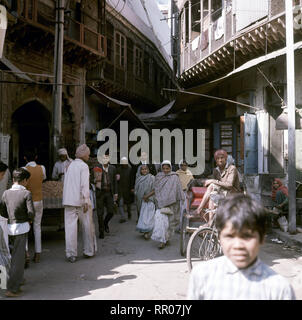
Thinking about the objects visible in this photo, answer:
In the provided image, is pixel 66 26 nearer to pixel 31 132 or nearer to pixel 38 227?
pixel 31 132

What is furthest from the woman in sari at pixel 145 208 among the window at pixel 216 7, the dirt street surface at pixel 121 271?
the window at pixel 216 7

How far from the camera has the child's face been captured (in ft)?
5.43

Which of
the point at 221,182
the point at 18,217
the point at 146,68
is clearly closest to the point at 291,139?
the point at 221,182

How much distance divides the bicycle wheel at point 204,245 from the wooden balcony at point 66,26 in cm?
693

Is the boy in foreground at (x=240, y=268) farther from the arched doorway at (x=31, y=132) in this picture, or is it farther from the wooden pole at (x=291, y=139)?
the arched doorway at (x=31, y=132)

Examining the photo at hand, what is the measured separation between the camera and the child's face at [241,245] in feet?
5.43

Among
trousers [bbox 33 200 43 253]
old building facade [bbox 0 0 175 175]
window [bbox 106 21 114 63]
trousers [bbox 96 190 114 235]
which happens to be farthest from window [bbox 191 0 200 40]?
trousers [bbox 33 200 43 253]

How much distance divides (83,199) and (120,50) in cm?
1426

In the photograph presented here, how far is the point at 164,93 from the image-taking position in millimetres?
25172

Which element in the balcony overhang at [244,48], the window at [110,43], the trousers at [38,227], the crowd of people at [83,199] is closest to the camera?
the crowd of people at [83,199]

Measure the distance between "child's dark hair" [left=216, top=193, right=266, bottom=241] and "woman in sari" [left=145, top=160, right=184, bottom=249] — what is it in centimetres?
518

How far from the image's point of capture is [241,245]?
165cm

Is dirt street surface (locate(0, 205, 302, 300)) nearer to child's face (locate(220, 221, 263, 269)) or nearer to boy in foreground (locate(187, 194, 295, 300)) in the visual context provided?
boy in foreground (locate(187, 194, 295, 300))
